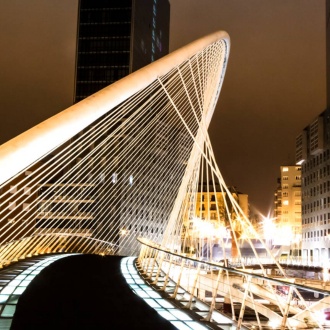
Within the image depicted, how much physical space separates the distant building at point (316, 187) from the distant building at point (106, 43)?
110ft

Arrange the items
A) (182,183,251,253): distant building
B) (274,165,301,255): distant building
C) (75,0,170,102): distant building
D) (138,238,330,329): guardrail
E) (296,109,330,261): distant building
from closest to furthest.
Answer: (138,238,330,329): guardrail, (182,183,251,253): distant building, (296,109,330,261): distant building, (75,0,170,102): distant building, (274,165,301,255): distant building

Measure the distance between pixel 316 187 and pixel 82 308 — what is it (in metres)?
85.2

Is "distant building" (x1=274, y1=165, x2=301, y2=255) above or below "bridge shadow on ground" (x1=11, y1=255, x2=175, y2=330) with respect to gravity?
above

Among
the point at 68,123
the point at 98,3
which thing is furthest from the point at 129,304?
the point at 98,3

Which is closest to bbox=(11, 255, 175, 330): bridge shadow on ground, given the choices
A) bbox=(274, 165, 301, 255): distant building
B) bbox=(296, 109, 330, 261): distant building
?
bbox=(296, 109, 330, 261): distant building

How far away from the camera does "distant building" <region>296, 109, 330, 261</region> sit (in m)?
83.1

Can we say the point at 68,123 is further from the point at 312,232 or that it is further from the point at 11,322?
the point at 312,232

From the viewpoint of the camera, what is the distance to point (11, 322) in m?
6.64

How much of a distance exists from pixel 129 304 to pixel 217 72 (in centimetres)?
1397

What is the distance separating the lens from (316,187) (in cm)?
8944

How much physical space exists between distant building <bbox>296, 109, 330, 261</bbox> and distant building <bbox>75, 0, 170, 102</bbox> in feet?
110

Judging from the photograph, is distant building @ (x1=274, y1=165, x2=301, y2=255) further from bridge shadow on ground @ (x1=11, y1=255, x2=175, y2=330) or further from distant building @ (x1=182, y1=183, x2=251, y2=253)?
bridge shadow on ground @ (x1=11, y1=255, x2=175, y2=330)

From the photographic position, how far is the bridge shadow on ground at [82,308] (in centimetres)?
684

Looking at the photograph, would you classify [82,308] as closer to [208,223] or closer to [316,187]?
[208,223]
